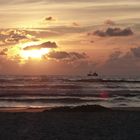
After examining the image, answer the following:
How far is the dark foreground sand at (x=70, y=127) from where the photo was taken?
19.5m

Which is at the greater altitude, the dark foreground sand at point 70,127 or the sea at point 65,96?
the sea at point 65,96

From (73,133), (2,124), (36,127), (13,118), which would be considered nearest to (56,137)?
(73,133)

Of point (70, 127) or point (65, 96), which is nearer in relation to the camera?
point (70, 127)

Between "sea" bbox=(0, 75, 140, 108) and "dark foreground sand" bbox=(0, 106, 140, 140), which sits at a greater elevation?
"sea" bbox=(0, 75, 140, 108)

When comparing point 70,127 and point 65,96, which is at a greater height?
point 65,96

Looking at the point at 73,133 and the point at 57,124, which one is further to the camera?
the point at 57,124

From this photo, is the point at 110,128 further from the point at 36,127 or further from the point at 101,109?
the point at 101,109

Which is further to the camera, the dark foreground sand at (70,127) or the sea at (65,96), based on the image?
the sea at (65,96)

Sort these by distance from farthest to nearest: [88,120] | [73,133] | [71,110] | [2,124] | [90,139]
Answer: [71,110], [88,120], [2,124], [73,133], [90,139]

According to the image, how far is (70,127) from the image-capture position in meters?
22.2

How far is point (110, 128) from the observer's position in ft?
71.2

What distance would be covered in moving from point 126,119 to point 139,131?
16.7ft

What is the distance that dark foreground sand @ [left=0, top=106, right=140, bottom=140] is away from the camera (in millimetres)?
19453

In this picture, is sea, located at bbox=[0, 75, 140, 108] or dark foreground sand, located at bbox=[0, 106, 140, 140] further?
sea, located at bbox=[0, 75, 140, 108]
